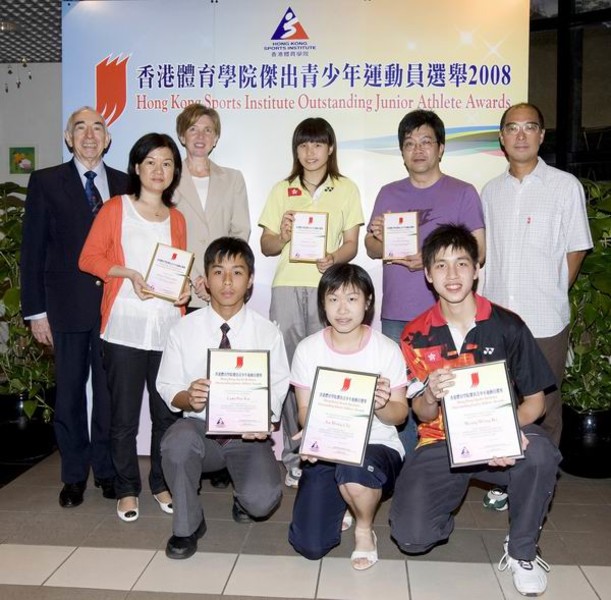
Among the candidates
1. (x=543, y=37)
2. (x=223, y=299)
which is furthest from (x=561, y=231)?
(x=543, y=37)

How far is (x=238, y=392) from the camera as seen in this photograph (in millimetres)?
2838

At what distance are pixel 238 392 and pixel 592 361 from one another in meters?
2.34

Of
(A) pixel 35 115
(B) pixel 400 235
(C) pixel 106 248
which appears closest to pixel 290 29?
(B) pixel 400 235

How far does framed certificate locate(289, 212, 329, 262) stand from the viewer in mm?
3521

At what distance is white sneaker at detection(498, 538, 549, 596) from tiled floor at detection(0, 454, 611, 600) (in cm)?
5

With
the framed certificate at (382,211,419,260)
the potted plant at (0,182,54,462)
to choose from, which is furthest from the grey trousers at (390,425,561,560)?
the potted plant at (0,182,54,462)

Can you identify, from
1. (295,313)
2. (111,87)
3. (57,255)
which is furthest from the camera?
(111,87)

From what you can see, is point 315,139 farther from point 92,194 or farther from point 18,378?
point 18,378

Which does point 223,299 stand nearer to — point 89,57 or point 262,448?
point 262,448

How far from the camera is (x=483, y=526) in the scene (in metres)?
3.27

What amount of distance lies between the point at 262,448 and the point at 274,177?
5.59 ft

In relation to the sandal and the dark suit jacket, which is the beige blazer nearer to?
the dark suit jacket

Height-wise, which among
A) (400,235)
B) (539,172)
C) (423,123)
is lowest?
(400,235)

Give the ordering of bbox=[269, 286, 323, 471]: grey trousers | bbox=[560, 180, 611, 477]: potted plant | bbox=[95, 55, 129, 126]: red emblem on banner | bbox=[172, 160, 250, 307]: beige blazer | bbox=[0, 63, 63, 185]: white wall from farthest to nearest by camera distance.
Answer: bbox=[0, 63, 63, 185]: white wall
bbox=[95, 55, 129, 126]: red emblem on banner
bbox=[560, 180, 611, 477]: potted plant
bbox=[172, 160, 250, 307]: beige blazer
bbox=[269, 286, 323, 471]: grey trousers
